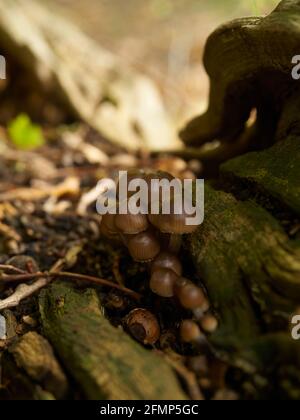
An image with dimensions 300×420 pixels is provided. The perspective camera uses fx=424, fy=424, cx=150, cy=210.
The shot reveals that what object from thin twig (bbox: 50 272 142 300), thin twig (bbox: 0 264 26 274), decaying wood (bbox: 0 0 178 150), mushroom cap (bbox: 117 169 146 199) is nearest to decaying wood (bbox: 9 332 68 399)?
thin twig (bbox: 50 272 142 300)

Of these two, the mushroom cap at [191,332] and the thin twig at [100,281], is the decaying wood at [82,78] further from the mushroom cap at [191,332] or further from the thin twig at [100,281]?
the mushroom cap at [191,332]

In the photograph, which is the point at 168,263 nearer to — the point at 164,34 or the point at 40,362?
the point at 40,362

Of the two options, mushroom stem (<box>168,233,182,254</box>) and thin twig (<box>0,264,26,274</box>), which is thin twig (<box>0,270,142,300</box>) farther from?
mushroom stem (<box>168,233,182,254</box>)

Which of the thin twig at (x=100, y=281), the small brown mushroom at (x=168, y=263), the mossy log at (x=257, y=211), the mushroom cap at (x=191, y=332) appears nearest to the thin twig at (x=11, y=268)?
the thin twig at (x=100, y=281)

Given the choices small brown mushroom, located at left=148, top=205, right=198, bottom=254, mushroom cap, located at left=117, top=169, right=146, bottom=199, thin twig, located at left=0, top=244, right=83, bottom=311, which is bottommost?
thin twig, located at left=0, top=244, right=83, bottom=311

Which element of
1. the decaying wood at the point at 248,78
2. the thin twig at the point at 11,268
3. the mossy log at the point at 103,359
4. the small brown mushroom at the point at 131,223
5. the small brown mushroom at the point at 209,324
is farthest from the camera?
the thin twig at the point at 11,268

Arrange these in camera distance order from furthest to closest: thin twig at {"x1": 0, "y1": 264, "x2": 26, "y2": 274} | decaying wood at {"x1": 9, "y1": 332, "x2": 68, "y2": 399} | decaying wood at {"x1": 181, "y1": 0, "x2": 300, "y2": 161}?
1. thin twig at {"x1": 0, "y1": 264, "x2": 26, "y2": 274}
2. decaying wood at {"x1": 181, "y1": 0, "x2": 300, "y2": 161}
3. decaying wood at {"x1": 9, "y1": 332, "x2": 68, "y2": 399}
